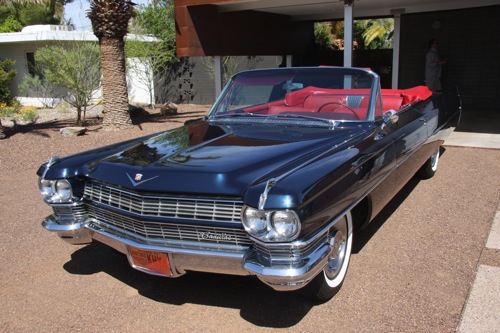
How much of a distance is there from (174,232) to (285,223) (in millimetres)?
747

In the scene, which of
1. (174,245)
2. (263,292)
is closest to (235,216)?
(174,245)

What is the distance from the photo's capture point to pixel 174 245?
9.50 ft

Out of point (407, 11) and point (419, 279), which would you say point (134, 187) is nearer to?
point (419, 279)

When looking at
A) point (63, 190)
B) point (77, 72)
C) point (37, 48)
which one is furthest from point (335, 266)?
point (37, 48)

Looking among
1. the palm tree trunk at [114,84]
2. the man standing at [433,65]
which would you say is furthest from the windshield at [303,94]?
the man standing at [433,65]

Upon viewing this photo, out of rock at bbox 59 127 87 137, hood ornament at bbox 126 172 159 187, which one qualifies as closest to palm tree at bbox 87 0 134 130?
rock at bbox 59 127 87 137

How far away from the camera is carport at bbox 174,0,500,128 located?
32.9ft

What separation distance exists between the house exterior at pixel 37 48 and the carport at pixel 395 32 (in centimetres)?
721

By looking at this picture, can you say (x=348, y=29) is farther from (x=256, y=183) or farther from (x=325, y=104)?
(x=256, y=183)

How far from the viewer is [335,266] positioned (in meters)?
3.32

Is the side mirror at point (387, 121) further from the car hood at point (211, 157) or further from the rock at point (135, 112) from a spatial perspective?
the rock at point (135, 112)

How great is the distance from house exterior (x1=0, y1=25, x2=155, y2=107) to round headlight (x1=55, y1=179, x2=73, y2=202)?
49.4 feet

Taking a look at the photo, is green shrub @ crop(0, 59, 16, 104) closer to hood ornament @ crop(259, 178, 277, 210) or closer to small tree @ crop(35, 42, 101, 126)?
small tree @ crop(35, 42, 101, 126)

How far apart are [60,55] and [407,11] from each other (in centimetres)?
971
